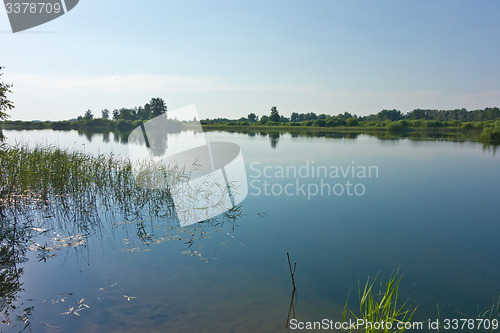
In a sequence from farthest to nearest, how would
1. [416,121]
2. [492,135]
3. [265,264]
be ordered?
[416,121]
[492,135]
[265,264]

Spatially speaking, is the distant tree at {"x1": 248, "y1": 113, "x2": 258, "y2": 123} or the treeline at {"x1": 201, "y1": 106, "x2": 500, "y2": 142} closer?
the treeline at {"x1": 201, "y1": 106, "x2": 500, "y2": 142}

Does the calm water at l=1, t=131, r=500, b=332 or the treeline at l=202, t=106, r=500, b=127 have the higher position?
the treeline at l=202, t=106, r=500, b=127

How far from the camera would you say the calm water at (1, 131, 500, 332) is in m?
4.22

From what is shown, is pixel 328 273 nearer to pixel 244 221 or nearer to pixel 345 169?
pixel 244 221

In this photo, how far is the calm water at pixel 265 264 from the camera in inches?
166

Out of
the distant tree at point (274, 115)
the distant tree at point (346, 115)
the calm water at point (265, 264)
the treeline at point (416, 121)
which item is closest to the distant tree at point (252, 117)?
the treeline at point (416, 121)

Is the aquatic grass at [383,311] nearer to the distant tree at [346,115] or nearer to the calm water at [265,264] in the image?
the calm water at [265,264]

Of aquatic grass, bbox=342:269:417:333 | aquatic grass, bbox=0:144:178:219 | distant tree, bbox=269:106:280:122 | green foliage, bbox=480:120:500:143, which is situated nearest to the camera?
aquatic grass, bbox=342:269:417:333

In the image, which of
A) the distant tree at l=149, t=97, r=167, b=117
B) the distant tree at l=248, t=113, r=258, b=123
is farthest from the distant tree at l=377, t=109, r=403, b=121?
the distant tree at l=149, t=97, r=167, b=117

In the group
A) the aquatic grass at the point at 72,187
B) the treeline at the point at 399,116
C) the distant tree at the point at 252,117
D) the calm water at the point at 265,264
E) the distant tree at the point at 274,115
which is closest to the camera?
the calm water at the point at 265,264

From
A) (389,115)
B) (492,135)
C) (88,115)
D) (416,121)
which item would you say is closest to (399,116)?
(389,115)

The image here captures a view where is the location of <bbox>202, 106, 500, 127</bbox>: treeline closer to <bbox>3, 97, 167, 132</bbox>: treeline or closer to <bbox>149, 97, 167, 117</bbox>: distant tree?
<bbox>3, 97, 167, 132</bbox>: treeline

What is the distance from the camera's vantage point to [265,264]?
581 centimetres

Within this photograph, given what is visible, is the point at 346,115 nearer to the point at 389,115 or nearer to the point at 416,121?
the point at 389,115
